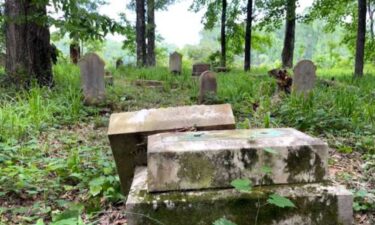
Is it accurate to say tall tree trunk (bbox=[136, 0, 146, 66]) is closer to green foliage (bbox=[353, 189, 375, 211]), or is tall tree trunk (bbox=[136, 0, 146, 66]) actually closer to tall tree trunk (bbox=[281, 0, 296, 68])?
tall tree trunk (bbox=[281, 0, 296, 68])

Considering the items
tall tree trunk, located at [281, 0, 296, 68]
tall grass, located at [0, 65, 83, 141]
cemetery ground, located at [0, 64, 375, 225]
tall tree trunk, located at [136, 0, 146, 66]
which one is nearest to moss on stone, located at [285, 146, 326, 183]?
cemetery ground, located at [0, 64, 375, 225]

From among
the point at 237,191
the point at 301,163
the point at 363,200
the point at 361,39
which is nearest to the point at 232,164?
the point at 237,191

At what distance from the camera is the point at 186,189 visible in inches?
87.3

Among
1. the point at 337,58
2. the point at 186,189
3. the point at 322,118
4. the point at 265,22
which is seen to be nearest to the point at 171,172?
the point at 186,189

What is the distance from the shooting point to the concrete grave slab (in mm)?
2189

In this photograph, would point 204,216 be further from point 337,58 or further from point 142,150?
point 337,58

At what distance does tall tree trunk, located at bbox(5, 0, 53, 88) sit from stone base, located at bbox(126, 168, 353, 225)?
22.4 feet

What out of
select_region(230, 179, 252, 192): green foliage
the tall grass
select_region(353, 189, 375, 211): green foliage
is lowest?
select_region(353, 189, 375, 211): green foliage

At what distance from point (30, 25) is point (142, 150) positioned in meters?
6.70

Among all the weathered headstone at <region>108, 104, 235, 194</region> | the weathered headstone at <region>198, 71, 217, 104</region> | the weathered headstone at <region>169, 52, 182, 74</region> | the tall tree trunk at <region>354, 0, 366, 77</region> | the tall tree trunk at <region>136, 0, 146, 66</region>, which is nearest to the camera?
the weathered headstone at <region>108, 104, 235, 194</region>

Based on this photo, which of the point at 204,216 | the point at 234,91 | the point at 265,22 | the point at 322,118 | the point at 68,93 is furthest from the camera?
the point at 265,22

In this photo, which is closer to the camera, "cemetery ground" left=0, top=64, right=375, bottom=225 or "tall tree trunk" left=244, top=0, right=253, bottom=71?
"cemetery ground" left=0, top=64, right=375, bottom=225

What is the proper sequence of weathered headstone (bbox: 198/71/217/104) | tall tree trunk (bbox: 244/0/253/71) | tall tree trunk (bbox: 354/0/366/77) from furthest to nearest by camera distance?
tall tree trunk (bbox: 244/0/253/71), tall tree trunk (bbox: 354/0/366/77), weathered headstone (bbox: 198/71/217/104)

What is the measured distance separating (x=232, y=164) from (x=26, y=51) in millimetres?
7360
